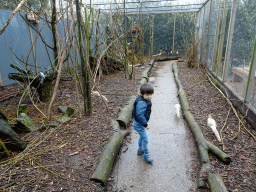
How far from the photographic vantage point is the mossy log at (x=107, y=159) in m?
1.81

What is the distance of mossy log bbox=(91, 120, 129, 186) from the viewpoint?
1814 mm

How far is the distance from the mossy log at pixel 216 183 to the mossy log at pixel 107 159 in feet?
3.08

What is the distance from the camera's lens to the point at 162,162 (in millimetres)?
2254

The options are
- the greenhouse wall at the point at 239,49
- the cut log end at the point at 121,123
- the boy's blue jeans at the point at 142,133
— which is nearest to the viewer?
the boy's blue jeans at the point at 142,133

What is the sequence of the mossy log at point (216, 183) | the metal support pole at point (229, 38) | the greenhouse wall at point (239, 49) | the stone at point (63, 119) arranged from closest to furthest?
the mossy log at point (216, 183)
the stone at point (63, 119)
the greenhouse wall at point (239, 49)
the metal support pole at point (229, 38)

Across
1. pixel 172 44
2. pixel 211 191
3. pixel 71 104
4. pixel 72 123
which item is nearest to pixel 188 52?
pixel 172 44

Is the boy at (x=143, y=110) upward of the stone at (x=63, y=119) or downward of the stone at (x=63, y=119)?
upward

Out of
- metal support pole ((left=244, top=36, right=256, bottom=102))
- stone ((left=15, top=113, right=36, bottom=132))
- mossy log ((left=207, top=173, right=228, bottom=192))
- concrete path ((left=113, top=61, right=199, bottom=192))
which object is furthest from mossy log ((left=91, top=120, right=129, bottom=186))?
metal support pole ((left=244, top=36, right=256, bottom=102))

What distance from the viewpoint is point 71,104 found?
148 inches

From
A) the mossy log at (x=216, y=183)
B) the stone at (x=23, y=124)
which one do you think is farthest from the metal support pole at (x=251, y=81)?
the stone at (x=23, y=124)

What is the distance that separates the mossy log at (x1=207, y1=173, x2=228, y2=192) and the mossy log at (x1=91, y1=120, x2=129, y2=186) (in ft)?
3.08

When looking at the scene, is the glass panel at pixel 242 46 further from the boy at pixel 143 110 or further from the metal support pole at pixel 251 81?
the boy at pixel 143 110

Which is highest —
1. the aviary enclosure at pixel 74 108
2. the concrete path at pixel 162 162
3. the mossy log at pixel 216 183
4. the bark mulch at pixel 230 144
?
the aviary enclosure at pixel 74 108

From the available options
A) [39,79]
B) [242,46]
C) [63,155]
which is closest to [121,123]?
[63,155]
